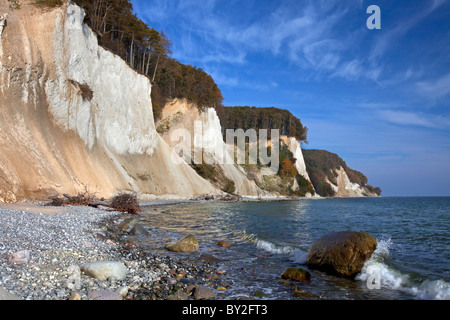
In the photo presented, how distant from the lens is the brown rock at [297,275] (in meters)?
6.04

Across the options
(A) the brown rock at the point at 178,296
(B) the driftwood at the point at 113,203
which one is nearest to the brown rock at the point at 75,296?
(A) the brown rock at the point at 178,296

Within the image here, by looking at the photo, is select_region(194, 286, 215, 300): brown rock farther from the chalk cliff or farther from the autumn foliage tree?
the autumn foliage tree

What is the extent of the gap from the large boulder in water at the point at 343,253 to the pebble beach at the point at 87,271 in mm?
2707

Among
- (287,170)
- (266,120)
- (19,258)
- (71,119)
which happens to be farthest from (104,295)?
(266,120)

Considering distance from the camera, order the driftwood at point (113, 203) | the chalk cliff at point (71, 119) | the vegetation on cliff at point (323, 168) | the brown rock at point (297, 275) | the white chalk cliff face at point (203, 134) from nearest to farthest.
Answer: the brown rock at point (297, 275)
the chalk cliff at point (71, 119)
the driftwood at point (113, 203)
the white chalk cliff face at point (203, 134)
the vegetation on cliff at point (323, 168)

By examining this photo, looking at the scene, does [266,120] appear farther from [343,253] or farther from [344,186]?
[343,253]

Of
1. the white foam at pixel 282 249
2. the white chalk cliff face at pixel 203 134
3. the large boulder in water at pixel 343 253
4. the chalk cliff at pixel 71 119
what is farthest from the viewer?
the white chalk cliff face at pixel 203 134

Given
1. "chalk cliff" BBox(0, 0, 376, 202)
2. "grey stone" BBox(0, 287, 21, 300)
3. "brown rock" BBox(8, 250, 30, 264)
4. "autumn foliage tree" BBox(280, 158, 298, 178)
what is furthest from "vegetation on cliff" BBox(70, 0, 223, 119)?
"grey stone" BBox(0, 287, 21, 300)

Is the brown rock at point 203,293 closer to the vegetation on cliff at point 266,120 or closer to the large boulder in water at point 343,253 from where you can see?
the large boulder in water at point 343,253

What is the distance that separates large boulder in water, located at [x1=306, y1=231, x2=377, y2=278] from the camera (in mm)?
6539

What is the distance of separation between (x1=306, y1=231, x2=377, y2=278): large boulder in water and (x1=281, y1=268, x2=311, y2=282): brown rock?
95cm
